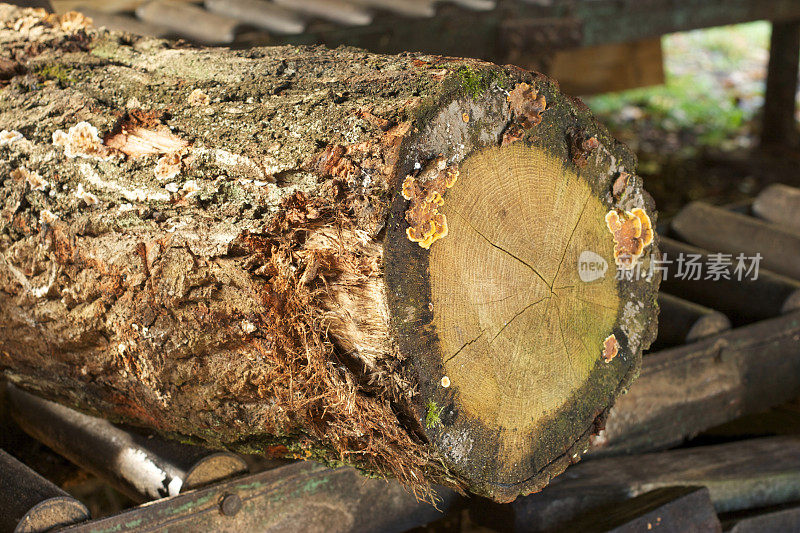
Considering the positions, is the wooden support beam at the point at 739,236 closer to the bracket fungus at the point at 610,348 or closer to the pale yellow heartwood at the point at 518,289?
the bracket fungus at the point at 610,348

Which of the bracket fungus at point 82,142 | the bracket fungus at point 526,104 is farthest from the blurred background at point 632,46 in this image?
the bracket fungus at point 82,142

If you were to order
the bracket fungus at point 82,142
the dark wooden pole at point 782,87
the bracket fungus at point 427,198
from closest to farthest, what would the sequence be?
the bracket fungus at point 427,198, the bracket fungus at point 82,142, the dark wooden pole at point 782,87

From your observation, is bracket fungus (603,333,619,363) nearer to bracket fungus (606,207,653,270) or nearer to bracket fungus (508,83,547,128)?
bracket fungus (606,207,653,270)

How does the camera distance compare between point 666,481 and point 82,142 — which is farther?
point 666,481

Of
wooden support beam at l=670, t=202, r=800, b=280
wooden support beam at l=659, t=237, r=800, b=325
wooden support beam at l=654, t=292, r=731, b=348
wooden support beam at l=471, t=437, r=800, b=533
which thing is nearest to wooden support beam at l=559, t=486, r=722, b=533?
wooden support beam at l=471, t=437, r=800, b=533

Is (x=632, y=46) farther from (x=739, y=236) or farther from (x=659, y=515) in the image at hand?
(x=659, y=515)

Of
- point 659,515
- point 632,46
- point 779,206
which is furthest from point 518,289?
point 632,46

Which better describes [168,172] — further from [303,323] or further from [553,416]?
[553,416]

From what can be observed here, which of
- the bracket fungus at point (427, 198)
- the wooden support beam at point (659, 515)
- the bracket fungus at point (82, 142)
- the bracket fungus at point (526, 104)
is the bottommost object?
the wooden support beam at point (659, 515)
